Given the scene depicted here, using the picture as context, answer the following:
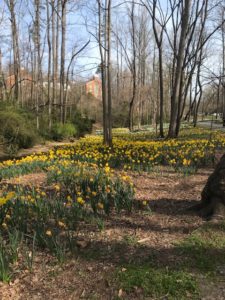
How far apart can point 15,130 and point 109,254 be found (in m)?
10.2

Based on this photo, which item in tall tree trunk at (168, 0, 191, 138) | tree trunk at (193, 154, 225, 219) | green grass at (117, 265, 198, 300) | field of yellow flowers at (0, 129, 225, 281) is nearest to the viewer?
green grass at (117, 265, 198, 300)

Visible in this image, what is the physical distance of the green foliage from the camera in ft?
41.3

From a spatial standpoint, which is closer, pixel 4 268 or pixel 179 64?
pixel 4 268

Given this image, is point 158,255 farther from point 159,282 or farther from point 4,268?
point 4,268

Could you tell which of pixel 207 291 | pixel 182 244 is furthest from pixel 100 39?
pixel 207 291

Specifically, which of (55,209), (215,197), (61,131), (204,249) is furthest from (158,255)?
(61,131)

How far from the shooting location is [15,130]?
12.4m

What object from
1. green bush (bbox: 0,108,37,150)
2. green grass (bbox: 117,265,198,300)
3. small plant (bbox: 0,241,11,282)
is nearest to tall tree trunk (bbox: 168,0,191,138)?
green bush (bbox: 0,108,37,150)

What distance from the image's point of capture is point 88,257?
9.89 ft

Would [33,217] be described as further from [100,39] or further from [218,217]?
[100,39]

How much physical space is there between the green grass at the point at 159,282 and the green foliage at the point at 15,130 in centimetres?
977

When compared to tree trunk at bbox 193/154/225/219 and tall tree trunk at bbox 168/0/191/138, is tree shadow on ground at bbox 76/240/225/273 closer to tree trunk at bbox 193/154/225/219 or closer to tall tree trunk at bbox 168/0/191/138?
tree trunk at bbox 193/154/225/219

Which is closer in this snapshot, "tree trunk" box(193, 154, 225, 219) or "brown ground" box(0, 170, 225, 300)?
"brown ground" box(0, 170, 225, 300)

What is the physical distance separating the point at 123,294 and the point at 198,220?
159 centimetres
